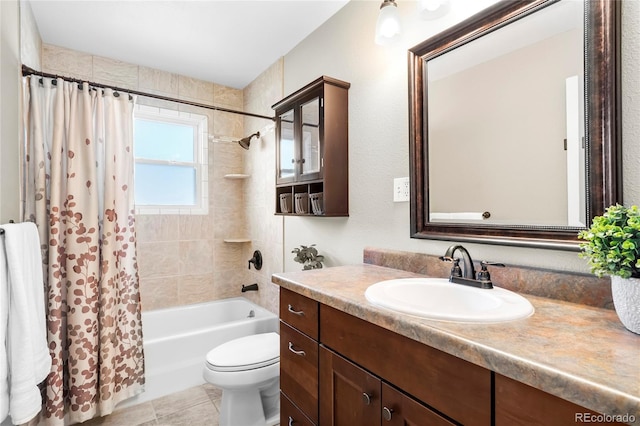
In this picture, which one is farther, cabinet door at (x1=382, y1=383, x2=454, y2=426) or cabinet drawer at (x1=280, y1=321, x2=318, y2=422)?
cabinet drawer at (x1=280, y1=321, x2=318, y2=422)

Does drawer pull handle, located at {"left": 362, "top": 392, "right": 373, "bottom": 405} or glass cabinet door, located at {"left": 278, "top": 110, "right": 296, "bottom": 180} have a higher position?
glass cabinet door, located at {"left": 278, "top": 110, "right": 296, "bottom": 180}

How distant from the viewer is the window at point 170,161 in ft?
8.95

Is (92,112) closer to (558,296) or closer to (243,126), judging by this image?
(243,126)

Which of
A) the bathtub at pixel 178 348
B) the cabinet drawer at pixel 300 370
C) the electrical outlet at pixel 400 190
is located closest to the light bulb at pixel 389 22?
the electrical outlet at pixel 400 190

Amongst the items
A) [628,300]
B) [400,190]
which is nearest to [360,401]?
[628,300]

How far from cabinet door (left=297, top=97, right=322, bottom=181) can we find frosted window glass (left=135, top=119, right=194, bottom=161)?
1.54m

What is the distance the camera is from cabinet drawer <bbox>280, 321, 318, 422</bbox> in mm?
1167

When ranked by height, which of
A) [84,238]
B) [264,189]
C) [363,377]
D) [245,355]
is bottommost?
[245,355]

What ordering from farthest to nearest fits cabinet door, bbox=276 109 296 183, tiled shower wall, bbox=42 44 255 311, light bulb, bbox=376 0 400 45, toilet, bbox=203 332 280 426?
A: tiled shower wall, bbox=42 44 255 311 < cabinet door, bbox=276 109 296 183 < toilet, bbox=203 332 280 426 < light bulb, bbox=376 0 400 45

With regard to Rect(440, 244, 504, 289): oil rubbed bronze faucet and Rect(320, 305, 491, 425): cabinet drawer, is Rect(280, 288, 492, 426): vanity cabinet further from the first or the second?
Rect(440, 244, 504, 289): oil rubbed bronze faucet

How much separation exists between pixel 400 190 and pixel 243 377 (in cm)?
130

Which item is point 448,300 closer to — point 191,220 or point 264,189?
point 264,189

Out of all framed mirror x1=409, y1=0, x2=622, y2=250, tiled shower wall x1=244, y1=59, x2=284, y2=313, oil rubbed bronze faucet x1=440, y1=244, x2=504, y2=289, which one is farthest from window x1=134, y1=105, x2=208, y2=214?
oil rubbed bronze faucet x1=440, y1=244, x2=504, y2=289

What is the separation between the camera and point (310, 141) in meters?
1.86
